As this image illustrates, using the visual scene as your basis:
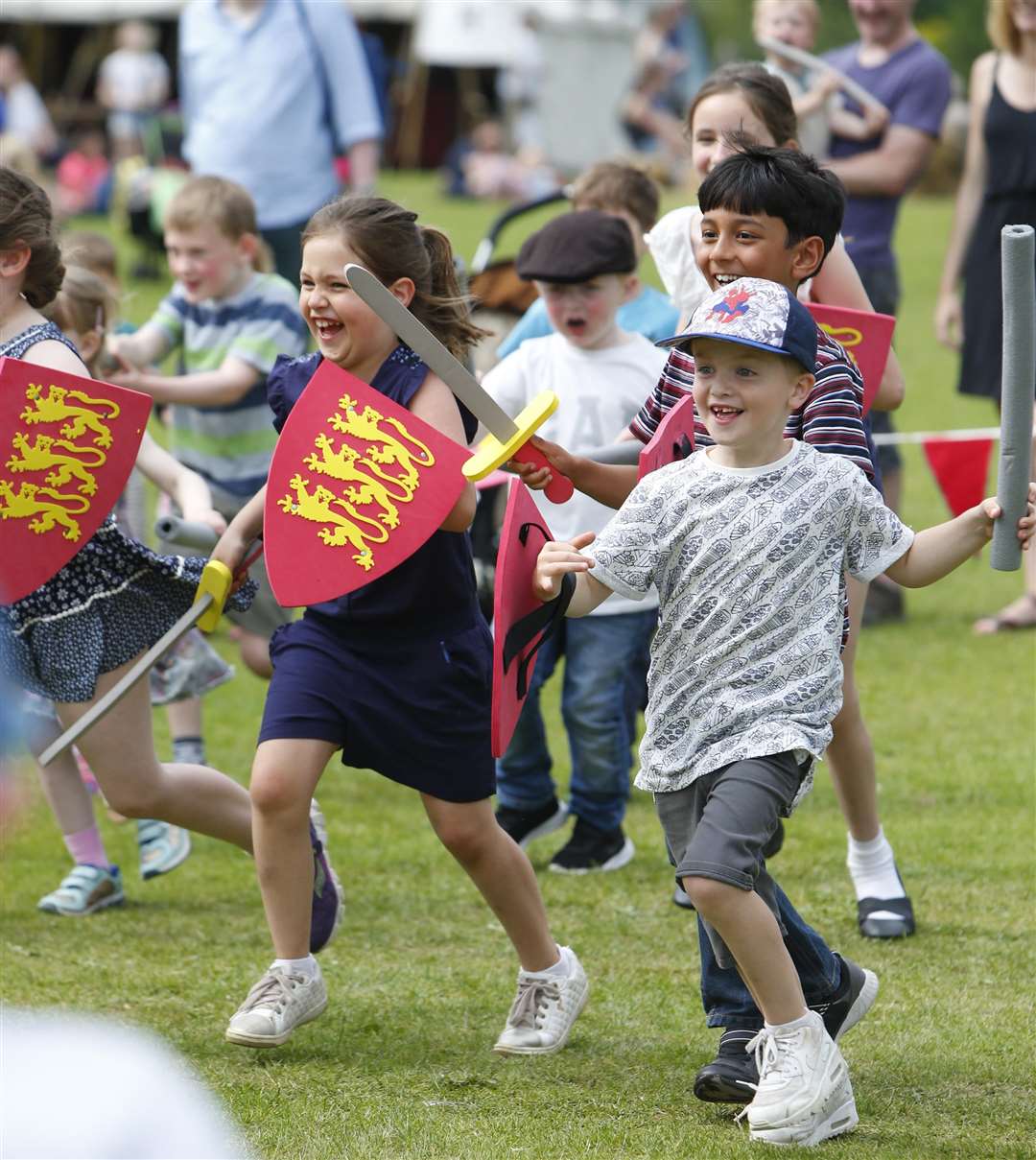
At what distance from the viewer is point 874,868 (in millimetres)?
4570

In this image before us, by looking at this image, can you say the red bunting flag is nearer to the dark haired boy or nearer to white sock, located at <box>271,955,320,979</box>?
the dark haired boy

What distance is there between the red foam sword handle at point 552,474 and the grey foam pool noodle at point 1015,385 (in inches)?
31.1

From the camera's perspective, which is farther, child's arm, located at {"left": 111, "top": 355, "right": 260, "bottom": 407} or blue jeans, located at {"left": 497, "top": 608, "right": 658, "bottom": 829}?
child's arm, located at {"left": 111, "top": 355, "right": 260, "bottom": 407}

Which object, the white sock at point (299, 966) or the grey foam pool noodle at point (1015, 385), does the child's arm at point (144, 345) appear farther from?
the grey foam pool noodle at point (1015, 385)

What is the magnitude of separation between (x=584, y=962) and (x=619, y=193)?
2559 mm

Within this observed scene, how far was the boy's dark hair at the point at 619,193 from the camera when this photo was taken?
5977mm

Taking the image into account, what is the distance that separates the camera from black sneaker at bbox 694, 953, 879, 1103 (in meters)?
3.52

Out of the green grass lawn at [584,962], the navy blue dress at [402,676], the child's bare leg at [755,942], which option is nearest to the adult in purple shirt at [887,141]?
the green grass lawn at [584,962]

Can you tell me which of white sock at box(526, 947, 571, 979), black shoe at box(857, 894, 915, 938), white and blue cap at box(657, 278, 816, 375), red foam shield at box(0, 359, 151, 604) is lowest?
black shoe at box(857, 894, 915, 938)

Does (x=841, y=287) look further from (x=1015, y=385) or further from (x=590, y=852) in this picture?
(x=590, y=852)

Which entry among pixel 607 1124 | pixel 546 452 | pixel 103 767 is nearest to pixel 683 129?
pixel 546 452

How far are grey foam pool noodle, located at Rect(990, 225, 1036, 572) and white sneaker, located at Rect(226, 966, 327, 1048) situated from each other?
156cm

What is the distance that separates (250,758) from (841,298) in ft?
9.91

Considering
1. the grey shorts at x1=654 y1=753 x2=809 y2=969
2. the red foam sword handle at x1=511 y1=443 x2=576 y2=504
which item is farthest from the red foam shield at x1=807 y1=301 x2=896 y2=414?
the grey shorts at x1=654 y1=753 x2=809 y2=969
